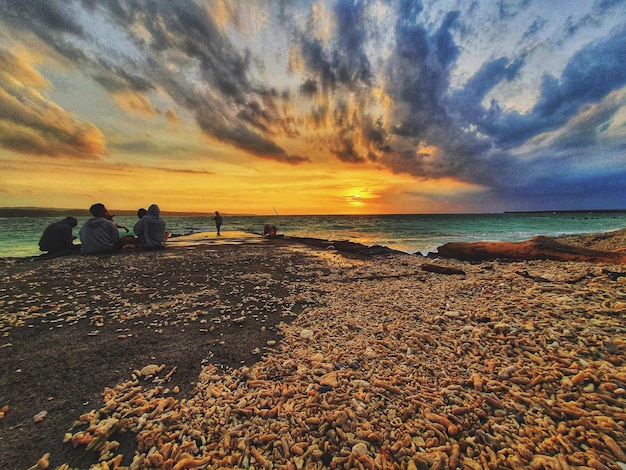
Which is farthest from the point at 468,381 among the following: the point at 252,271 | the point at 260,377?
the point at 252,271

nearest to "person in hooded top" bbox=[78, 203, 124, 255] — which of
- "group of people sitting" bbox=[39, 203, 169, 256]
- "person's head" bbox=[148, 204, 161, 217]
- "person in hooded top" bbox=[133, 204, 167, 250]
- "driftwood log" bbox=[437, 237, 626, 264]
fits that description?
"group of people sitting" bbox=[39, 203, 169, 256]

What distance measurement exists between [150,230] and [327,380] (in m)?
15.6

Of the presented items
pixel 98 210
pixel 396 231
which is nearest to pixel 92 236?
pixel 98 210

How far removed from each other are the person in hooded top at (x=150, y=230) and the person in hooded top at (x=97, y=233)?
4.66 feet

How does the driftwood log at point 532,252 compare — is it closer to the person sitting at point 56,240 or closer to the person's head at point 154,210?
the person's head at point 154,210

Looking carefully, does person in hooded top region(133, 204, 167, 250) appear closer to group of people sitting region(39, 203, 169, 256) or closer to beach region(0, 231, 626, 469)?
group of people sitting region(39, 203, 169, 256)

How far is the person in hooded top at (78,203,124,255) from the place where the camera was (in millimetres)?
12711

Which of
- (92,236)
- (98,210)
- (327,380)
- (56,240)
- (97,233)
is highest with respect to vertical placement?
(98,210)

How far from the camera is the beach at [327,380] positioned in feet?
7.09

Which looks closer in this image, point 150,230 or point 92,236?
point 92,236

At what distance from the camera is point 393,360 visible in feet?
11.0

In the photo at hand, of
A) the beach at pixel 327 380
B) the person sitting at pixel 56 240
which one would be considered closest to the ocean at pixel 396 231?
the person sitting at pixel 56 240

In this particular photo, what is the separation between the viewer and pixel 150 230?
1508 centimetres

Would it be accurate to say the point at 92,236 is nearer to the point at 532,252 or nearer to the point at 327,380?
the point at 327,380
